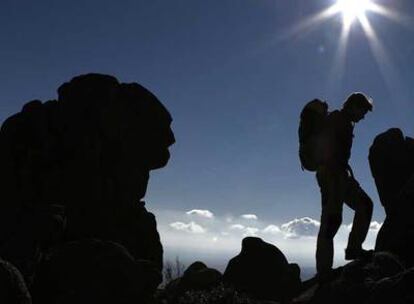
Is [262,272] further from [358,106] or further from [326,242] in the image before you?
[358,106]

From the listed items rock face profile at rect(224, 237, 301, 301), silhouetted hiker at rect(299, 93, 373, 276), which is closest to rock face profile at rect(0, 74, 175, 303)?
rock face profile at rect(224, 237, 301, 301)

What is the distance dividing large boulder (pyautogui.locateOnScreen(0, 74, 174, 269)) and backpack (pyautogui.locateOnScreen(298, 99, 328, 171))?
27809 millimetres

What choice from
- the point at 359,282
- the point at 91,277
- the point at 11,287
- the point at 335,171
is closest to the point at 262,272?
the point at 91,277

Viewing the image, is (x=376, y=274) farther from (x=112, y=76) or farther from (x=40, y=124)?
(x=112, y=76)

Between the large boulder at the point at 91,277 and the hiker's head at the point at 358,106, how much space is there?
9.65 meters

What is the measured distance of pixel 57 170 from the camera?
39125 millimetres

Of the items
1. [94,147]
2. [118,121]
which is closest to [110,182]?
[94,147]

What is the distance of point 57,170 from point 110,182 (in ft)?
15.8

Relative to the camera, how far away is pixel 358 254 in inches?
423

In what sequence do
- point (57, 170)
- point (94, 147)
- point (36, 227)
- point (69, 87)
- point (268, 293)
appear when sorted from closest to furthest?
point (36, 227) → point (268, 293) → point (57, 170) → point (94, 147) → point (69, 87)

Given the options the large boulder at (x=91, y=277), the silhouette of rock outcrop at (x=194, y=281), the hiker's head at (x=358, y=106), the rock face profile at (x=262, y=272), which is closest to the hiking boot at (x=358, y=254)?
the hiker's head at (x=358, y=106)

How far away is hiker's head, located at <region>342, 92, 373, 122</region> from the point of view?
1112cm

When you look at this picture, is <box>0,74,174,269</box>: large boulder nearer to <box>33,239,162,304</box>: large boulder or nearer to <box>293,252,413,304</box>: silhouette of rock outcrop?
<box>33,239,162,304</box>: large boulder

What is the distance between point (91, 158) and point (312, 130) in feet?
106
